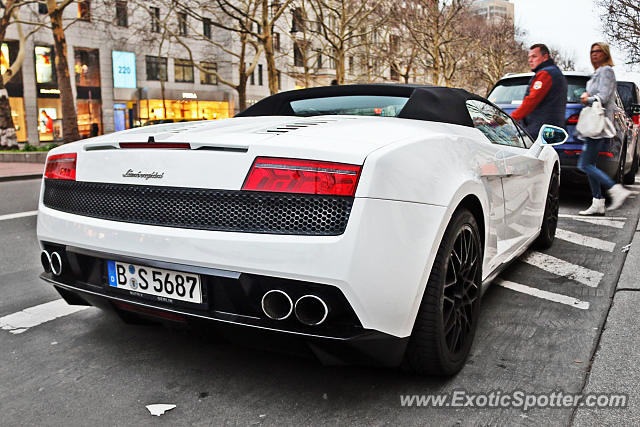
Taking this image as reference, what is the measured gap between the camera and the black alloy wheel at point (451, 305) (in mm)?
2461

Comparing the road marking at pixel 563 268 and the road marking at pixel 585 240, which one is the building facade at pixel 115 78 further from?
the road marking at pixel 563 268

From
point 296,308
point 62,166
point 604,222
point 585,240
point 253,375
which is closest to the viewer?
point 296,308

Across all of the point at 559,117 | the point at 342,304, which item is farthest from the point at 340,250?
the point at 559,117

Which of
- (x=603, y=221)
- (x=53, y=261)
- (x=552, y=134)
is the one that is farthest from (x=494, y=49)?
(x=53, y=261)

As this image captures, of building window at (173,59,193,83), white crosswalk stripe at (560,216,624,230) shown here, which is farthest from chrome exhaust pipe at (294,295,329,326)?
building window at (173,59,193,83)

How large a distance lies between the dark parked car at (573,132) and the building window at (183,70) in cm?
4132

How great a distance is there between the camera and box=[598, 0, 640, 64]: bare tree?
28.4 metres

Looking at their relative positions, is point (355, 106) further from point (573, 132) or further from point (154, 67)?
point (154, 67)

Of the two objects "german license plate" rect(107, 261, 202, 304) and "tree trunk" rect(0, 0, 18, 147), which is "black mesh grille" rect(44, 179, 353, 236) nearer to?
"german license plate" rect(107, 261, 202, 304)

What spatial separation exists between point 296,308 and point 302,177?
1.55 feet

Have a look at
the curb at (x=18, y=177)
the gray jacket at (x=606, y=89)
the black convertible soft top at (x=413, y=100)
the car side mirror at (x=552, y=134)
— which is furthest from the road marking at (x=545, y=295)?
the curb at (x=18, y=177)

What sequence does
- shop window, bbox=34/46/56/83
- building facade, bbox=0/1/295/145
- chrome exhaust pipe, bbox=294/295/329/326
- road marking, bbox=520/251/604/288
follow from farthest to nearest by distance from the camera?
shop window, bbox=34/46/56/83
building facade, bbox=0/1/295/145
road marking, bbox=520/251/604/288
chrome exhaust pipe, bbox=294/295/329/326

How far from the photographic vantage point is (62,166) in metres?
2.90

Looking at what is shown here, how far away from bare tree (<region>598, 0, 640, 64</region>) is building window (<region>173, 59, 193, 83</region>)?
29428 millimetres
